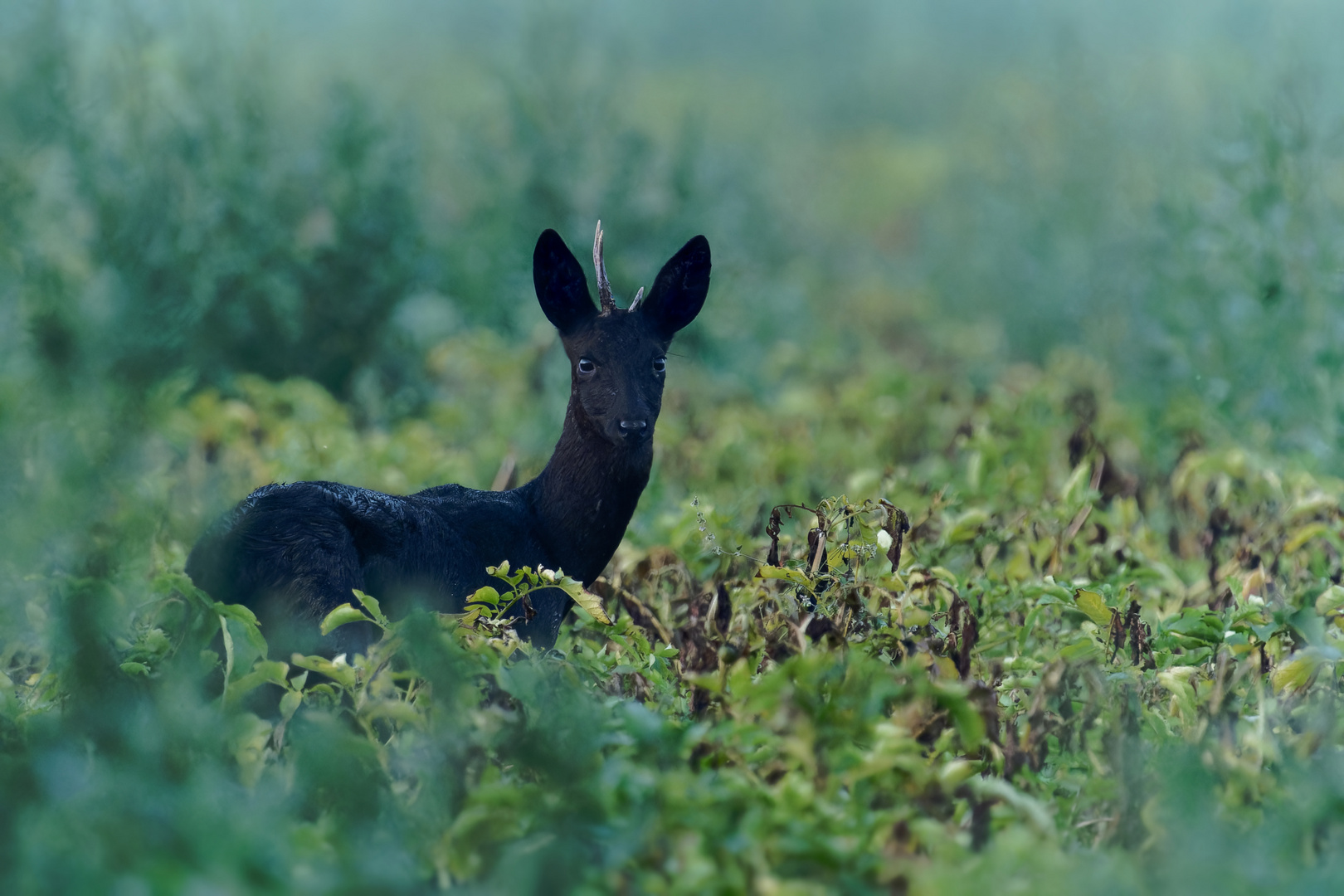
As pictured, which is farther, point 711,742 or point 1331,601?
point 1331,601

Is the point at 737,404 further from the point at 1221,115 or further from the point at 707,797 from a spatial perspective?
the point at 707,797

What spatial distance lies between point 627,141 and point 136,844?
27.6 feet

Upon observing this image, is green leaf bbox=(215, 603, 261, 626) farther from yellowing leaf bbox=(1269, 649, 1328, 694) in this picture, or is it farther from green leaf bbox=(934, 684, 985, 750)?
yellowing leaf bbox=(1269, 649, 1328, 694)

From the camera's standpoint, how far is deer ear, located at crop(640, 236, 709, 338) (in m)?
5.04

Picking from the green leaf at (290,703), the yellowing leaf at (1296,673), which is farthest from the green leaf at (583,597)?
the yellowing leaf at (1296,673)

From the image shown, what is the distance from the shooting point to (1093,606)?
4.12m

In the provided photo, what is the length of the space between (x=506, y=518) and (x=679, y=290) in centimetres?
98

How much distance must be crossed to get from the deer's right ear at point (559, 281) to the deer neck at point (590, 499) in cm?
32

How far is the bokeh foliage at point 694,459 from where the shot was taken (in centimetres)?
279

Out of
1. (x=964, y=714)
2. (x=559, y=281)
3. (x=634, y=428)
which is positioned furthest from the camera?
(x=559, y=281)

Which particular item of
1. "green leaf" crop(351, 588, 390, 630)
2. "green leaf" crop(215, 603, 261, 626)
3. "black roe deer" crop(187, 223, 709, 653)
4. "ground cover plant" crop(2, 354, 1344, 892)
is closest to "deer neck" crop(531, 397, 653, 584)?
"black roe deer" crop(187, 223, 709, 653)

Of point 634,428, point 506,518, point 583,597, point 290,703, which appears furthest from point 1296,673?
point 290,703

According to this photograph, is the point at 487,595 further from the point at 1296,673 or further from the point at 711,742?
the point at 1296,673

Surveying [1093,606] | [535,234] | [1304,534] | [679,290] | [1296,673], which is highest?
[535,234]
